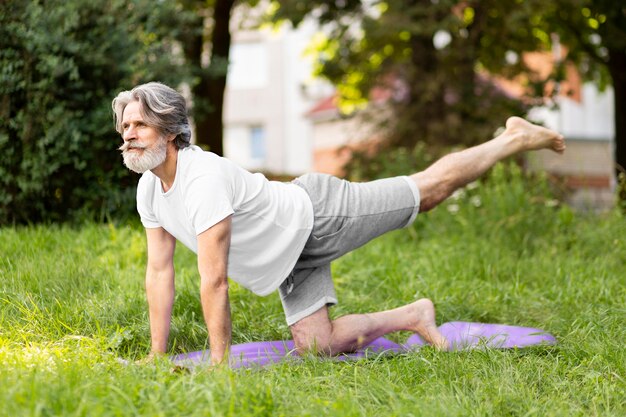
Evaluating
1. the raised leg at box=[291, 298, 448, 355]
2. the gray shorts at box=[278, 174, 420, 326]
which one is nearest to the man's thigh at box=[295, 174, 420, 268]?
the gray shorts at box=[278, 174, 420, 326]

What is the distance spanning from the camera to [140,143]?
4.29 meters

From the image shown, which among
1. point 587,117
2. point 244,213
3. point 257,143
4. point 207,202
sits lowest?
point 257,143

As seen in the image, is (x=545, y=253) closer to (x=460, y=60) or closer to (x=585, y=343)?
(x=585, y=343)

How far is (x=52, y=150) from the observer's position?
6898 mm

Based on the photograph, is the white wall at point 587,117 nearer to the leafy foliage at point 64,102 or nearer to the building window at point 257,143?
the building window at point 257,143

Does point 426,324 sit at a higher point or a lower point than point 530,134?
lower

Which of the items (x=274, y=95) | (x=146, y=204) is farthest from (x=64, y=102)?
(x=274, y=95)

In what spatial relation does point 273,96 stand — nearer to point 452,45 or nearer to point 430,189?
point 452,45

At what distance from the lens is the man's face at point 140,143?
4.26 metres

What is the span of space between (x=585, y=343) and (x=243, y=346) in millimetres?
1866

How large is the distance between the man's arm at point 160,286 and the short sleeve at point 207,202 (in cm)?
54

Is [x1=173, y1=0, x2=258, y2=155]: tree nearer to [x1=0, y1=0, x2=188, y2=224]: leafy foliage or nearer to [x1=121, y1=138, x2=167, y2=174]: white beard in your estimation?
[x1=0, y1=0, x2=188, y2=224]: leafy foliage

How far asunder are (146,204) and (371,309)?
6.20ft

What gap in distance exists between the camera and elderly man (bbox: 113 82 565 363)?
13.4 feet
